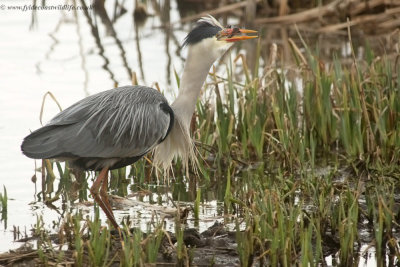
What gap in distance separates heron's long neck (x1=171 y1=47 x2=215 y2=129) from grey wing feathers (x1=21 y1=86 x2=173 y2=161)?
138mm

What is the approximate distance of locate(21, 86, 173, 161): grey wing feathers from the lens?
17.0 feet

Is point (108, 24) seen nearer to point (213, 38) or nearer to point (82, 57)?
point (82, 57)

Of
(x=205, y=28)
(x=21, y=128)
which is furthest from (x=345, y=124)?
Answer: (x=21, y=128)

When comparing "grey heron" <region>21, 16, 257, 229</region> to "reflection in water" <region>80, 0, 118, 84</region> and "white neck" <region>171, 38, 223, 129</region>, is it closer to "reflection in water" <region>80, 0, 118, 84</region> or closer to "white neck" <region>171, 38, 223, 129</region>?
"white neck" <region>171, 38, 223, 129</region>

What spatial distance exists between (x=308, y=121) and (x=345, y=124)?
0.53m

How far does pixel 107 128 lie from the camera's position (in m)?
5.42

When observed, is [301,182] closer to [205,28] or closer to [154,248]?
[205,28]

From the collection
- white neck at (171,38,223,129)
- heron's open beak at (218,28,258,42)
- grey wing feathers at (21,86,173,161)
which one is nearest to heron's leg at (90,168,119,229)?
grey wing feathers at (21,86,173,161)

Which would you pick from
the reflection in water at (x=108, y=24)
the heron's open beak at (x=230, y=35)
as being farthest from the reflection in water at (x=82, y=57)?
the heron's open beak at (x=230, y=35)

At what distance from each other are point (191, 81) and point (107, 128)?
72 cm

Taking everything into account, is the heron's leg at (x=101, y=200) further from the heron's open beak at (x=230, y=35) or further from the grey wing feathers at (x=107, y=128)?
the heron's open beak at (x=230, y=35)

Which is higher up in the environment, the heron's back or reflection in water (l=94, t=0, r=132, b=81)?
reflection in water (l=94, t=0, r=132, b=81)

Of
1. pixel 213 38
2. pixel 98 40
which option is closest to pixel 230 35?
pixel 213 38

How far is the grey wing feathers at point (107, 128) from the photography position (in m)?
5.18
